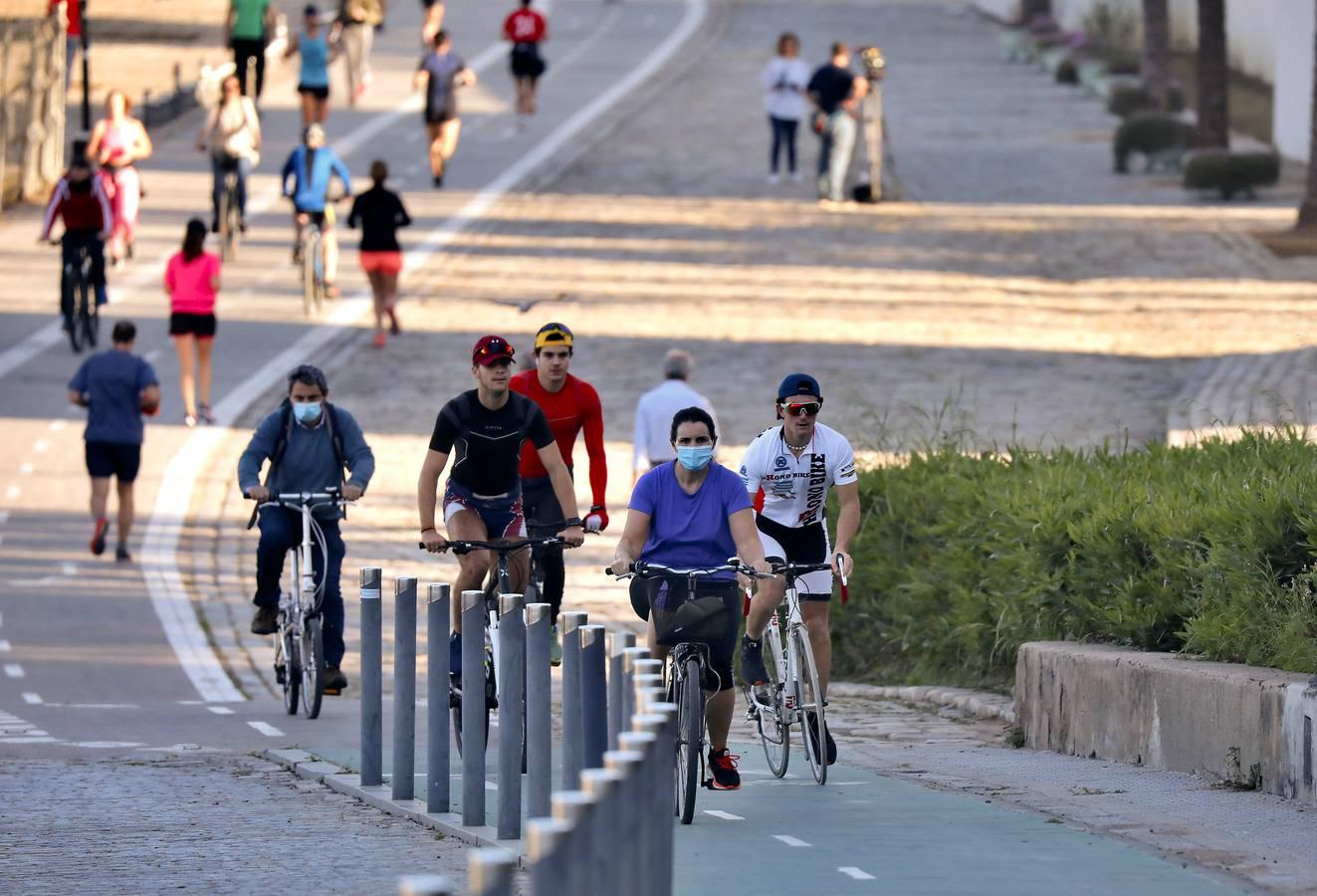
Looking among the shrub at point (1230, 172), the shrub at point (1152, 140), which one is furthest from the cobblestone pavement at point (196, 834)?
the shrub at point (1152, 140)

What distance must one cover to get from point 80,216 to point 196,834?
1608 cm

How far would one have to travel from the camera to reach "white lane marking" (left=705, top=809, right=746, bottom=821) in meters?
10.2

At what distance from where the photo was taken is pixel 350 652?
17031mm

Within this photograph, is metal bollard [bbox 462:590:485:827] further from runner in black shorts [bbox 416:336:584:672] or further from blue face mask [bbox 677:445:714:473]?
runner in black shorts [bbox 416:336:584:672]

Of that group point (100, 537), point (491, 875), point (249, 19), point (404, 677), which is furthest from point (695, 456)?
point (249, 19)

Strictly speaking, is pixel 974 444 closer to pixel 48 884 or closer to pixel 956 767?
pixel 956 767

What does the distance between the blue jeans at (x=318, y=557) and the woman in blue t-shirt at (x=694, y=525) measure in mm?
3869

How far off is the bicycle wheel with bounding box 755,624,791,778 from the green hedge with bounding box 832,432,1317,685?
1.83 m

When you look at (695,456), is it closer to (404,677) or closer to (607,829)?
(404,677)

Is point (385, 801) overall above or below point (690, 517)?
below

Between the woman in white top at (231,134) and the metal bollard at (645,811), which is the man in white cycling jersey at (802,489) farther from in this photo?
the woman in white top at (231,134)

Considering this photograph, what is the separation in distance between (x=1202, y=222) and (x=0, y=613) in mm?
Result: 20320

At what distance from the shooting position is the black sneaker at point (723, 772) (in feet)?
35.5

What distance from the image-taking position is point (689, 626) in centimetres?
1045
